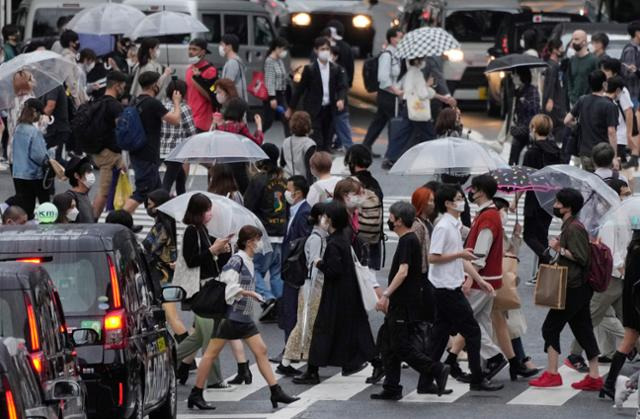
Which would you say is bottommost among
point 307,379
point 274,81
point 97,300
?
point 307,379

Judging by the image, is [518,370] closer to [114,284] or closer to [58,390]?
[114,284]

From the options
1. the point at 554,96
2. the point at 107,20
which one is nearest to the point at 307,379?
the point at 554,96

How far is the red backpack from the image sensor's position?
13961 millimetres

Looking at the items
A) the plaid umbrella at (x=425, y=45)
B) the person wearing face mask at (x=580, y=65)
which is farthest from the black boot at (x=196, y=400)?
the person wearing face mask at (x=580, y=65)

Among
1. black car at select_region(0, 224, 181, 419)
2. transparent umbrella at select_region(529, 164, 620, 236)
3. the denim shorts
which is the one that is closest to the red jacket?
transparent umbrella at select_region(529, 164, 620, 236)

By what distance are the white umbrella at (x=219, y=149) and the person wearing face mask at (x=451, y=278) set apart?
116 inches

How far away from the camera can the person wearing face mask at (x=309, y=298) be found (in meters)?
14.2

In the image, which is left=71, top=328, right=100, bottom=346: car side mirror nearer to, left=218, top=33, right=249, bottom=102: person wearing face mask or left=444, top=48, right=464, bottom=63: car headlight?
left=218, top=33, right=249, bottom=102: person wearing face mask

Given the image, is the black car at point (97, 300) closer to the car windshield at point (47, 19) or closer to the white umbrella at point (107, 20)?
the white umbrella at point (107, 20)

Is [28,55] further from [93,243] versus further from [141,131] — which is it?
[93,243]

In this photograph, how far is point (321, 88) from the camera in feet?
79.1

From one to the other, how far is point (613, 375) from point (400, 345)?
1.55 metres

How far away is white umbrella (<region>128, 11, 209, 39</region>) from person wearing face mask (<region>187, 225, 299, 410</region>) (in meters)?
11.4

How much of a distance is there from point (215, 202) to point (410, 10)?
1835 centimetres
